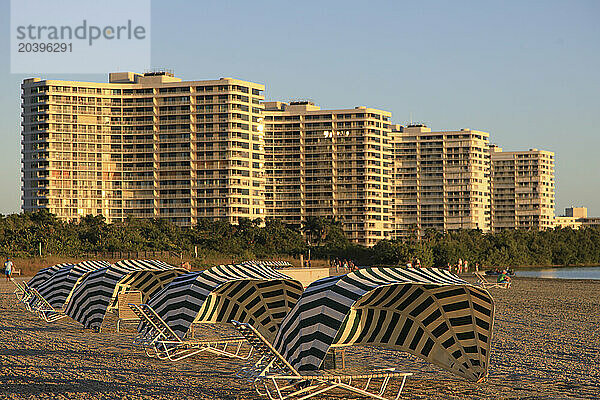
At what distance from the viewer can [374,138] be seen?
117438 millimetres

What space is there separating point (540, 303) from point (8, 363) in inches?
758

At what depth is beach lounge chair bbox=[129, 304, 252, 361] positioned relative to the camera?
39.0ft

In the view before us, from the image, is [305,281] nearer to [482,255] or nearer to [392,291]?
[392,291]

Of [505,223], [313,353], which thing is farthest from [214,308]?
[505,223]

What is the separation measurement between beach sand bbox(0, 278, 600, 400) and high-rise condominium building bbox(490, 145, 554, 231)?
14198 centimetres

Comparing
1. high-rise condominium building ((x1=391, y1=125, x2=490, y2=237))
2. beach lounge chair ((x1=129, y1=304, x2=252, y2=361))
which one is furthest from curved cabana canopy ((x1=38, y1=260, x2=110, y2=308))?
high-rise condominium building ((x1=391, y1=125, x2=490, y2=237))

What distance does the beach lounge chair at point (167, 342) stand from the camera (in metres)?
11.9

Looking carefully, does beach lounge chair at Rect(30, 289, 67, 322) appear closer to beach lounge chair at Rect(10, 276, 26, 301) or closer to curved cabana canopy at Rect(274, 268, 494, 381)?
beach lounge chair at Rect(10, 276, 26, 301)

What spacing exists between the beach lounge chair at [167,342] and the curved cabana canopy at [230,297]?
0.18 m

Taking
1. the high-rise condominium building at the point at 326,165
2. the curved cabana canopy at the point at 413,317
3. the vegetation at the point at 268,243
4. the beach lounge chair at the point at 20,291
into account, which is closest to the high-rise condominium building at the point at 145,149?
the vegetation at the point at 268,243

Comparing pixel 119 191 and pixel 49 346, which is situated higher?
pixel 119 191

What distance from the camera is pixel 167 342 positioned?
1173 cm

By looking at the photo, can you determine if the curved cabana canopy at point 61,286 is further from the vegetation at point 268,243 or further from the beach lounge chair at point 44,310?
the vegetation at point 268,243

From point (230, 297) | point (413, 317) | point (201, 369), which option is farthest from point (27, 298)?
point (413, 317)
